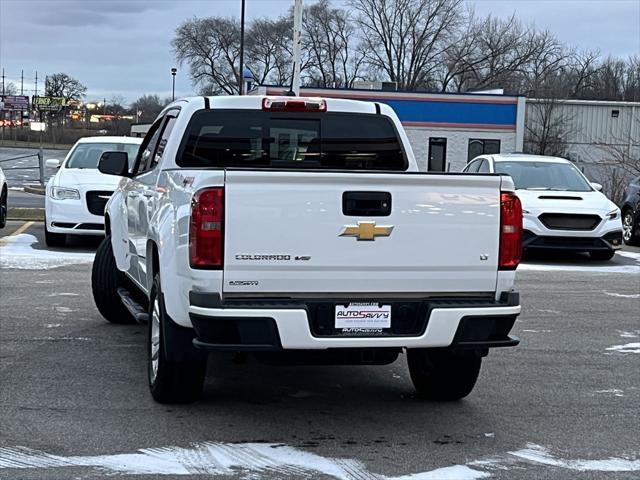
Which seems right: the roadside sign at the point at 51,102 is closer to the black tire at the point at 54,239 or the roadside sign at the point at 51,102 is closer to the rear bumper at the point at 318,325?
the black tire at the point at 54,239

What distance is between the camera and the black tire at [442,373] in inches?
232

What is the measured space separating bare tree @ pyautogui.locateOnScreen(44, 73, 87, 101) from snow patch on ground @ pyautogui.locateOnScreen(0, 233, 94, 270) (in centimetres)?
11576

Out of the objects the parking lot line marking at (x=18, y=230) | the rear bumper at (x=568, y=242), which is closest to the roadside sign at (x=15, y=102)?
the parking lot line marking at (x=18, y=230)

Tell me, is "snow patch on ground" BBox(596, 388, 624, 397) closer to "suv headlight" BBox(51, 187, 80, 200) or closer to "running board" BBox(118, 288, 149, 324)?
"running board" BBox(118, 288, 149, 324)

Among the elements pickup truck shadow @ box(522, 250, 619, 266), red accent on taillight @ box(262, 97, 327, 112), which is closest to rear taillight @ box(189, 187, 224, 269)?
red accent on taillight @ box(262, 97, 327, 112)

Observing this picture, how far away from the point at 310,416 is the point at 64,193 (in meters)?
9.09

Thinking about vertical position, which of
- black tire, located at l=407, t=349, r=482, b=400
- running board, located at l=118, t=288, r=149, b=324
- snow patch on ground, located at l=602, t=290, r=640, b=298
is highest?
running board, located at l=118, t=288, r=149, b=324

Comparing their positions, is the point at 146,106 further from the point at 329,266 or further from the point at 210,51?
the point at 329,266

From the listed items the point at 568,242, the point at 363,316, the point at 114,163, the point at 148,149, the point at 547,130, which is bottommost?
the point at 568,242

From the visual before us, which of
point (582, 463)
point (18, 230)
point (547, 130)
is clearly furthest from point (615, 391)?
point (547, 130)

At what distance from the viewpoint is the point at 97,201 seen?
45.0 feet

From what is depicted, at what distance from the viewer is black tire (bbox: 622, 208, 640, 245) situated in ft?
55.6

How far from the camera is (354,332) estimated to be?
5039mm

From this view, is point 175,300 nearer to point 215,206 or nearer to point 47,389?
point 215,206
